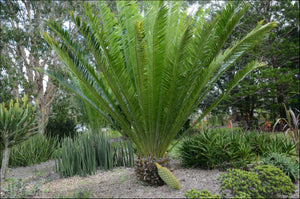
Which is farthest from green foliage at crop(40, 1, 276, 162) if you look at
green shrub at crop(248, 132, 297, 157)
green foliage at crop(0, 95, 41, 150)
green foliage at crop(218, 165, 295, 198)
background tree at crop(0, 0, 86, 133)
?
background tree at crop(0, 0, 86, 133)

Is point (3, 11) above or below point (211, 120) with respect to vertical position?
above

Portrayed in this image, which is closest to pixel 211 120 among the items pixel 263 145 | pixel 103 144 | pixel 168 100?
pixel 263 145

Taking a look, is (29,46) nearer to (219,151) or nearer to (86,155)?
(86,155)

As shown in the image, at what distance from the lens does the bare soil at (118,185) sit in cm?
351

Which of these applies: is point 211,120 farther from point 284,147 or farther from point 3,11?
point 3,11

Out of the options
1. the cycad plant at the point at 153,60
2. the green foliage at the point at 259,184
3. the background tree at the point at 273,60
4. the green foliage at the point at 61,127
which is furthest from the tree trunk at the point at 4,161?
the background tree at the point at 273,60

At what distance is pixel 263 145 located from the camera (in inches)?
205

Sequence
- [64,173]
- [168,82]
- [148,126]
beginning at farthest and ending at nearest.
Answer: [64,173], [148,126], [168,82]

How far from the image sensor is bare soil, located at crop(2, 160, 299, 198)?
3512 millimetres

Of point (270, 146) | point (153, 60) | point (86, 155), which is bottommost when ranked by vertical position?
point (270, 146)

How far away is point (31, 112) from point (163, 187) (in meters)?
3.60

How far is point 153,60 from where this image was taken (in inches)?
137

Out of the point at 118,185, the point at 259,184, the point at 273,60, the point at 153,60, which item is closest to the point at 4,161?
the point at 118,185

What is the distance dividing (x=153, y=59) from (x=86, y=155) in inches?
108
